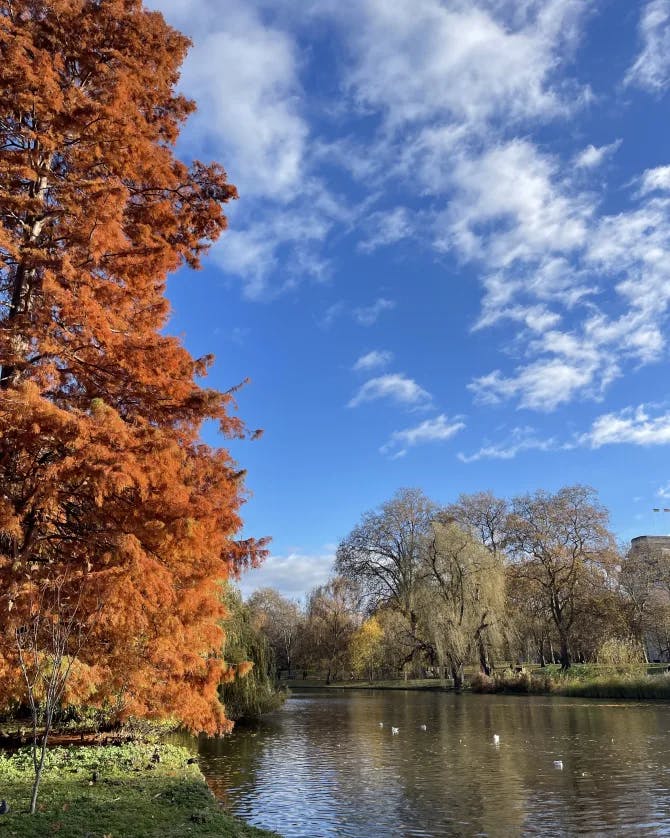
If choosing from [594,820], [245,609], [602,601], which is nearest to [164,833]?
[594,820]

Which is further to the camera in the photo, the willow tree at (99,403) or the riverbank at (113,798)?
the willow tree at (99,403)

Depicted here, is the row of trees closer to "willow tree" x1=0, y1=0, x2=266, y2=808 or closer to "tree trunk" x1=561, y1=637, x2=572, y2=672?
"tree trunk" x1=561, y1=637, x2=572, y2=672

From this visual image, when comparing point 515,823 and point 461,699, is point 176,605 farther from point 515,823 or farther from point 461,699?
point 461,699

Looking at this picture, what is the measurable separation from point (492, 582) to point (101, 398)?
3365cm

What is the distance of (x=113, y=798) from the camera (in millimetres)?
9406

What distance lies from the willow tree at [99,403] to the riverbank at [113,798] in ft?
4.00

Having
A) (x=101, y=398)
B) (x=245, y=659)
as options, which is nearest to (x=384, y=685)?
(x=245, y=659)

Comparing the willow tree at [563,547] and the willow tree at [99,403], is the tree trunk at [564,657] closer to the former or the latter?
the willow tree at [563,547]

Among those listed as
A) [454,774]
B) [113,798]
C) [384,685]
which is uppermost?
[113,798]

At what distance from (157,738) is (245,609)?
7.91 meters

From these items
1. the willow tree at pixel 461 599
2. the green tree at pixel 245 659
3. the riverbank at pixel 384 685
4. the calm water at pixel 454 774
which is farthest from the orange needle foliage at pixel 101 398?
the riverbank at pixel 384 685

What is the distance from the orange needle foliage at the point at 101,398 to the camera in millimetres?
8891

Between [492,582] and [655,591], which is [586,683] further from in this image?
[655,591]

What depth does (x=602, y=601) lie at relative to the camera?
4272 cm
